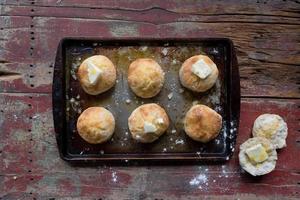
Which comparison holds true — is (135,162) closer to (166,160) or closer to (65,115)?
(166,160)

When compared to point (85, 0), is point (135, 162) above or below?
below

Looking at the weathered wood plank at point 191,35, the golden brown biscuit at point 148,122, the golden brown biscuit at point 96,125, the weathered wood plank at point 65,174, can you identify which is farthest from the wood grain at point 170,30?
the golden brown biscuit at point 148,122

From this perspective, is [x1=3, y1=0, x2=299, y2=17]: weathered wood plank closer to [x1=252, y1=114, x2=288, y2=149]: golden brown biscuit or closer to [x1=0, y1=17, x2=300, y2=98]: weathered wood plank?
[x1=0, y1=17, x2=300, y2=98]: weathered wood plank

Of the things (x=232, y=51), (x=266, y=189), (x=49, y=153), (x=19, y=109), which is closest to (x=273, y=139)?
(x=266, y=189)

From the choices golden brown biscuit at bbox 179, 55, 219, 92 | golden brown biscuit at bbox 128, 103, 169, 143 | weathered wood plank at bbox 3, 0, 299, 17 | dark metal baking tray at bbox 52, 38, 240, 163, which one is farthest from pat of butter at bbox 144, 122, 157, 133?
weathered wood plank at bbox 3, 0, 299, 17

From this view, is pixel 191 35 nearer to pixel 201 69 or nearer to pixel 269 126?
pixel 201 69

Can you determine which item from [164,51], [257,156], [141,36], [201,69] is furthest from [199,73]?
[257,156]

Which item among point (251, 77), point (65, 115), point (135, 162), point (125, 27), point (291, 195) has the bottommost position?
point (291, 195)
